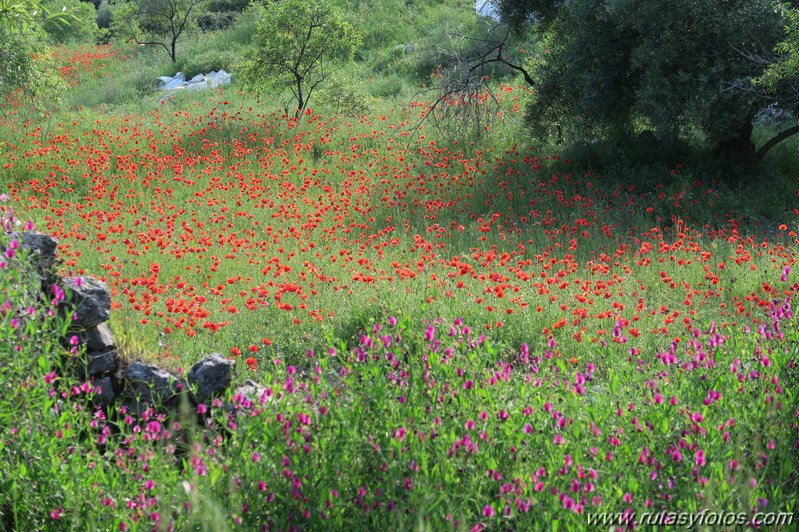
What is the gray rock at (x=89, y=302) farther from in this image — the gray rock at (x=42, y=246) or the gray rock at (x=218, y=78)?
the gray rock at (x=218, y=78)

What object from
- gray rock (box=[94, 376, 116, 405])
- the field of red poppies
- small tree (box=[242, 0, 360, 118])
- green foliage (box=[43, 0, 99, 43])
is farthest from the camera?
green foliage (box=[43, 0, 99, 43])

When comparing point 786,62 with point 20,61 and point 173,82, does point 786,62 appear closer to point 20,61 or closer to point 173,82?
point 20,61

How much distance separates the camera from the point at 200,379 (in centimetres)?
504

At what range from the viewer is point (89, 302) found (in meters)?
5.37

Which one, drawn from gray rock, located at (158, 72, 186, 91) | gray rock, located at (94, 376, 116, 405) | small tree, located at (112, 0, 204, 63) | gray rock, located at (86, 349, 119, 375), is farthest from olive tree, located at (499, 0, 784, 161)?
small tree, located at (112, 0, 204, 63)

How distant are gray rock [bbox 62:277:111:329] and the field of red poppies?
402 millimetres

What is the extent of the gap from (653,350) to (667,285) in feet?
5.85

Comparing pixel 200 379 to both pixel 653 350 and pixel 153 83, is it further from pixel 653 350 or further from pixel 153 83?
pixel 153 83

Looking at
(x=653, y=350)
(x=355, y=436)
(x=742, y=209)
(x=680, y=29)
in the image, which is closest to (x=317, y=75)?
(x=680, y=29)

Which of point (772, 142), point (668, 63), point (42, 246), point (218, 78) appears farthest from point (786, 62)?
point (218, 78)

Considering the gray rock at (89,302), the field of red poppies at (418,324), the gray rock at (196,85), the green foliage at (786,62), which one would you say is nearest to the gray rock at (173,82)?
the gray rock at (196,85)

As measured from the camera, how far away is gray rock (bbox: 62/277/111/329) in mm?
5336

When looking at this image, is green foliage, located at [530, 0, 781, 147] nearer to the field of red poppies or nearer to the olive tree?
the olive tree

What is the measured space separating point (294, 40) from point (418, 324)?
12.4 meters
